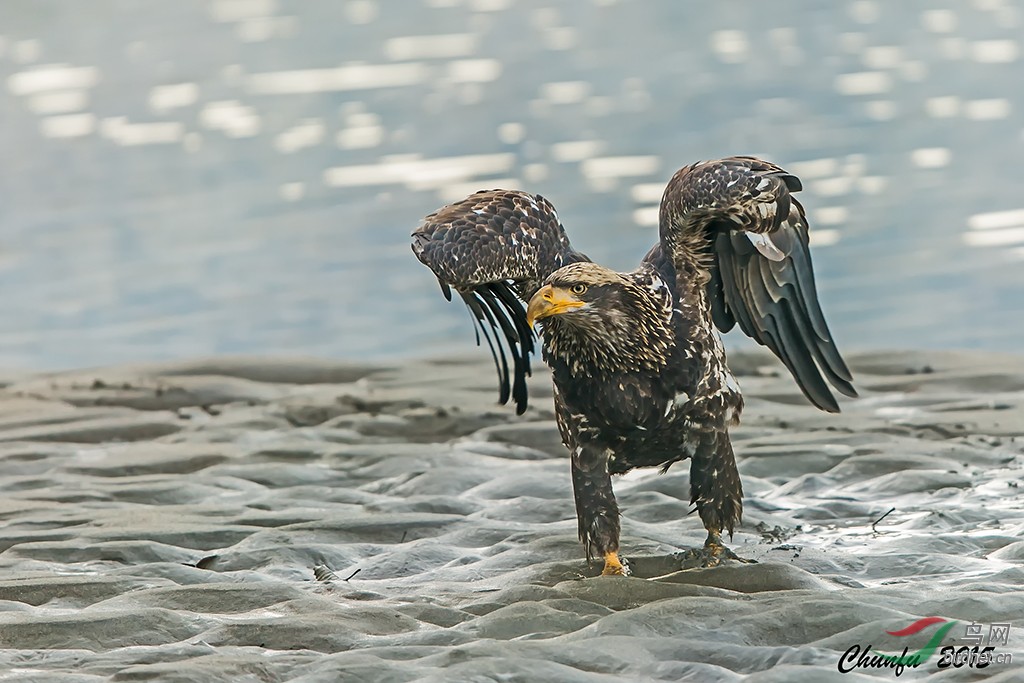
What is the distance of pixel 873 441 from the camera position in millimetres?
7742

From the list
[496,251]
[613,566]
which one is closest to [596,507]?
[613,566]

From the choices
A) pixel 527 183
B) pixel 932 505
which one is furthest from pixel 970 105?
pixel 932 505

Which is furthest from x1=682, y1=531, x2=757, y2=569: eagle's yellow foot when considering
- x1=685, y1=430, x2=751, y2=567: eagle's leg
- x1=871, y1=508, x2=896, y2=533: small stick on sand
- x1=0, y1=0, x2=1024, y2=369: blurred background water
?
x1=0, y1=0, x2=1024, y2=369: blurred background water

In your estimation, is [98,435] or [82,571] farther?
[98,435]

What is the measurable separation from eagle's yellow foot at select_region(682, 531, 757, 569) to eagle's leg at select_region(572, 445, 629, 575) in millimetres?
255

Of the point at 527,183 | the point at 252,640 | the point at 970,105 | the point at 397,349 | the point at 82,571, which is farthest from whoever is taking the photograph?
the point at 970,105

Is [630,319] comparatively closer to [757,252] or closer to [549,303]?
[549,303]

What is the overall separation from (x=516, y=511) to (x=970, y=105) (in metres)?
10.4

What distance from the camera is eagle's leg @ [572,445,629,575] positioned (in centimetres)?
599

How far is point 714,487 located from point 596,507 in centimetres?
47

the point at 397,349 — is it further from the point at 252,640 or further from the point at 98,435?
the point at 252,640

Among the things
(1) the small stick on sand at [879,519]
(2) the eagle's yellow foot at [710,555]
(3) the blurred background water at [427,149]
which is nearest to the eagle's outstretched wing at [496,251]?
(2) the eagle's yellow foot at [710,555]

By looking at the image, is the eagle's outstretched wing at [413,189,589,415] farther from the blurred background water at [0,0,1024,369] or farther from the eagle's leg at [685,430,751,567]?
the blurred background water at [0,0,1024,369]

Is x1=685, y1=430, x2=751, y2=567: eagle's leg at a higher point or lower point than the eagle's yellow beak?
lower
